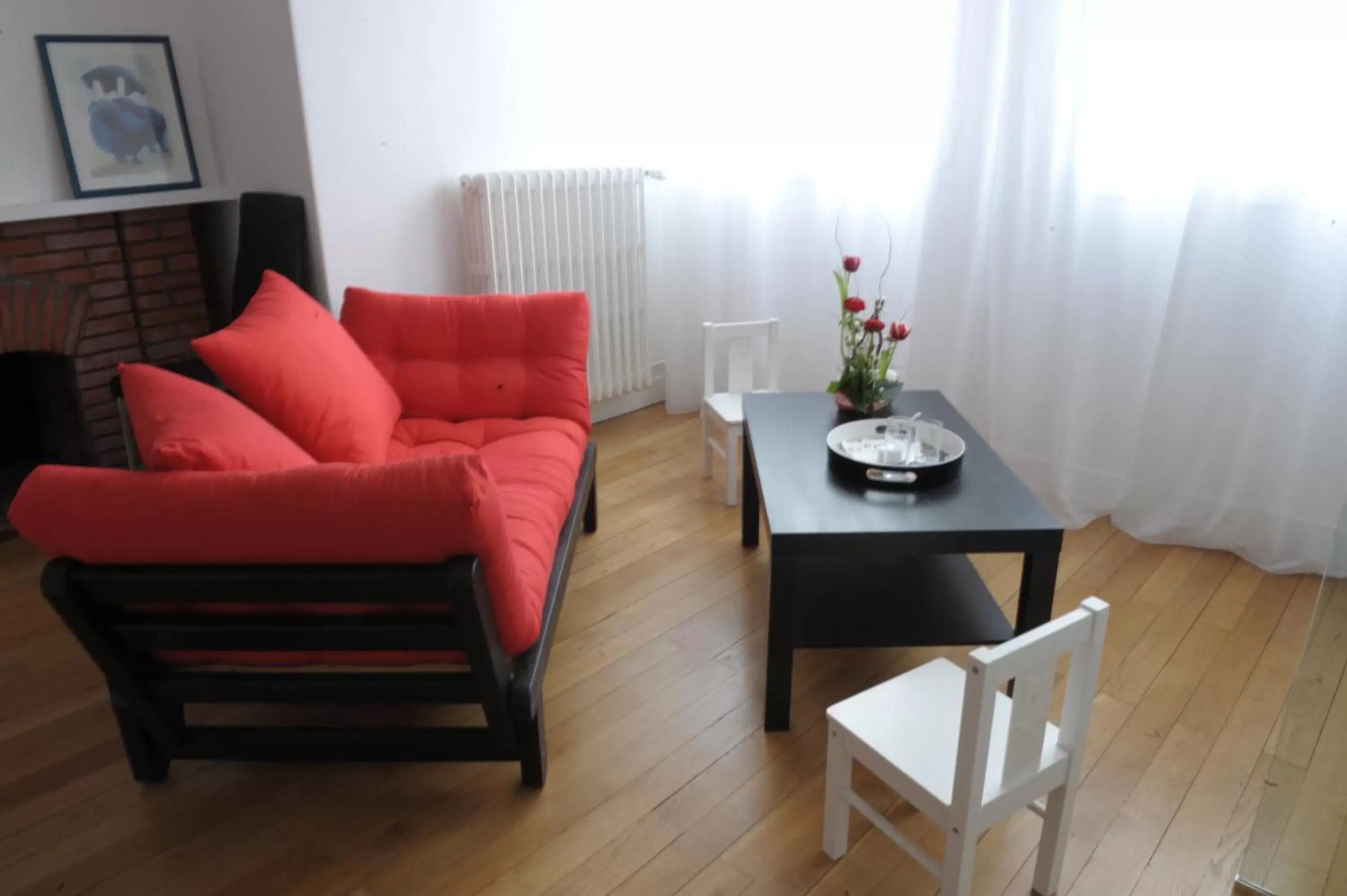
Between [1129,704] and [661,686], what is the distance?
43.7 inches

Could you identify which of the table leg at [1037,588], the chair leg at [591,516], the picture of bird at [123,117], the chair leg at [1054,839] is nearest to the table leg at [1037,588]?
the table leg at [1037,588]

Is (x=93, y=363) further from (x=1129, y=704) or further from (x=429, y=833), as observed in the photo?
(x=1129, y=704)

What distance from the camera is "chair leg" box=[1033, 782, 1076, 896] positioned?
1.63m

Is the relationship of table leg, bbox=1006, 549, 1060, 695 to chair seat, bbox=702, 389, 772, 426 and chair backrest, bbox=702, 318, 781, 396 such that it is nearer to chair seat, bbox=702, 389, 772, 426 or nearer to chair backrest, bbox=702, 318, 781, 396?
chair seat, bbox=702, 389, 772, 426

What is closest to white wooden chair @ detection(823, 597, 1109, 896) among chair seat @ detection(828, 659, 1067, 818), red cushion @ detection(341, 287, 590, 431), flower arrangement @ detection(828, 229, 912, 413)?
chair seat @ detection(828, 659, 1067, 818)

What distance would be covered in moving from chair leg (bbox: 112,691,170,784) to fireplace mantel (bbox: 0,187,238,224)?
6.50 ft

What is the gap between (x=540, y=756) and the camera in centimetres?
194

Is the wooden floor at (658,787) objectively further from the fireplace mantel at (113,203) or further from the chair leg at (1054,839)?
the fireplace mantel at (113,203)

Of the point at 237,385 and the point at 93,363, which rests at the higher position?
the point at 237,385

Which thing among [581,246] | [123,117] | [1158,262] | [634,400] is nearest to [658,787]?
[1158,262]

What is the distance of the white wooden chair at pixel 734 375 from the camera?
3236 millimetres

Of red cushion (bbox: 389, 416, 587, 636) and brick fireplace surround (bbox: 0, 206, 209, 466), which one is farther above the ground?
brick fireplace surround (bbox: 0, 206, 209, 466)

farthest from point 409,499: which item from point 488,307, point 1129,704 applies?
point 1129,704

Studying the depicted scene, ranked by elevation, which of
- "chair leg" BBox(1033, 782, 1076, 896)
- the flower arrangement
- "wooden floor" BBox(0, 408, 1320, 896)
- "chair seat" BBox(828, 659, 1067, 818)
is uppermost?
the flower arrangement
